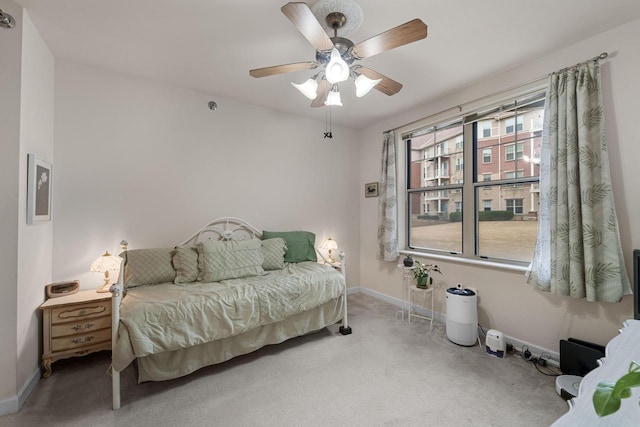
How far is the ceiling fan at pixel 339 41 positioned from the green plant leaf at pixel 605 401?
1577mm

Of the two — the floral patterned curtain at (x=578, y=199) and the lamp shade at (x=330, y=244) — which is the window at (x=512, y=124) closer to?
the floral patterned curtain at (x=578, y=199)

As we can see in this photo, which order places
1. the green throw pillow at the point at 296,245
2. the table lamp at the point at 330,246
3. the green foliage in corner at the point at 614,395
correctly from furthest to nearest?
1. the table lamp at the point at 330,246
2. the green throw pillow at the point at 296,245
3. the green foliage in corner at the point at 614,395

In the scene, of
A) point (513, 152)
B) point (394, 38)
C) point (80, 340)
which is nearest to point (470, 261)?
point (513, 152)

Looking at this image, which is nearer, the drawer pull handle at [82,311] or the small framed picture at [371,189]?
the drawer pull handle at [82,311]

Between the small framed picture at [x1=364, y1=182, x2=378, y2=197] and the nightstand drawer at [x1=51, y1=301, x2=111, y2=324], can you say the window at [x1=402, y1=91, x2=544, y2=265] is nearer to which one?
the small framed picture at [x1=364, y1=182, x2=378, y2=197]

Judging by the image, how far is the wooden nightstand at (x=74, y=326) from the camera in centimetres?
210

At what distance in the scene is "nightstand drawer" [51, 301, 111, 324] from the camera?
213 centimetres

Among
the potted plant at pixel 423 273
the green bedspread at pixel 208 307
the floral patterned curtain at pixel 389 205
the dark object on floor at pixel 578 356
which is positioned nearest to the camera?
the green bedspread at pixel 208 307

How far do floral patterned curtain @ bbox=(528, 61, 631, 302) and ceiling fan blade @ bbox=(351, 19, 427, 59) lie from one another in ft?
5.06

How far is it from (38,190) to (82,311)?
39.6 inches

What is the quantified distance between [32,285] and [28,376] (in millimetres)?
636

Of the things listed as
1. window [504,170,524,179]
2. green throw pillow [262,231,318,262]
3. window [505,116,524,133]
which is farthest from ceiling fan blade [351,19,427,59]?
green throw pillow [262,231,318,262]

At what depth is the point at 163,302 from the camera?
202 cm

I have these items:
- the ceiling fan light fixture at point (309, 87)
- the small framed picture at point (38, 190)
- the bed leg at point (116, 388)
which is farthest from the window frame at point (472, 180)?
the small framed picture at point (38, 190)
